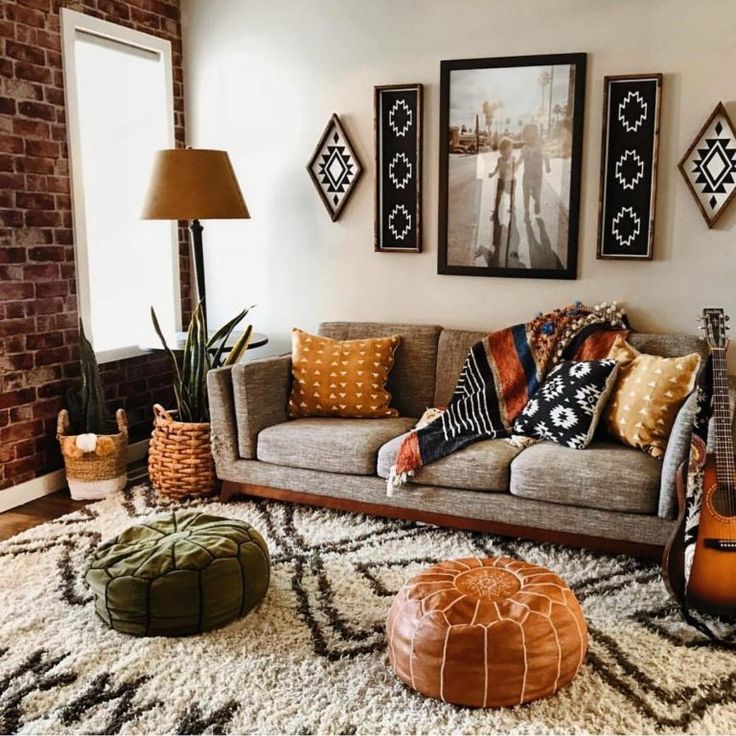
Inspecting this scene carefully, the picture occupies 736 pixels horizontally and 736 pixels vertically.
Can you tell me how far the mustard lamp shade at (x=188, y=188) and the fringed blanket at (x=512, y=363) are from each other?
141 centimetres

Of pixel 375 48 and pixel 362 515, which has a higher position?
pixel 375 48

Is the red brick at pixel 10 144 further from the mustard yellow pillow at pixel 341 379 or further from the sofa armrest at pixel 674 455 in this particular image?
the sofa armrest at pixel 674 455

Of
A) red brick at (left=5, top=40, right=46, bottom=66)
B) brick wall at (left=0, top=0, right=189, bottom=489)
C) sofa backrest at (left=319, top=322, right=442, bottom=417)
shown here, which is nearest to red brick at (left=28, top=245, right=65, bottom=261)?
brick wall at (left=0, top=0, right=189, bottom=489)

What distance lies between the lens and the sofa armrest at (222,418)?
3.74 m

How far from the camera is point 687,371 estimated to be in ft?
10.5

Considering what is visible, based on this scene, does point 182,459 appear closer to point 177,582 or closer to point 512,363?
point 177,582

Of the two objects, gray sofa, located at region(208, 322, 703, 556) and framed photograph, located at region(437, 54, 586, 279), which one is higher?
framed photograph, located at region(437, 54, 586, 279)

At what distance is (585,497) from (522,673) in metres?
1.06

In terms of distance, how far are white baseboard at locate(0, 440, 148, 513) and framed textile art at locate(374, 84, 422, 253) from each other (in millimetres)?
1971

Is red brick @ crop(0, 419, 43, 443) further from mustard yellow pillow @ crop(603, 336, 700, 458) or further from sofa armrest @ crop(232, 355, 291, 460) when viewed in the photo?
mustard yellow pillow @ crop(603, 336, 700, 458)

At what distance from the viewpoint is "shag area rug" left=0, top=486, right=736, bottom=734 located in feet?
7.14

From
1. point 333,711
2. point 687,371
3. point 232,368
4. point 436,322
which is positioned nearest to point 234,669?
point 333,711

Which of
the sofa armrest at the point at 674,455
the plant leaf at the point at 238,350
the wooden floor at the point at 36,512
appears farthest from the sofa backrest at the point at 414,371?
Result: the wooden floor at the point at 36,512

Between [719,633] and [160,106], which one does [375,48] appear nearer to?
[160,106]
